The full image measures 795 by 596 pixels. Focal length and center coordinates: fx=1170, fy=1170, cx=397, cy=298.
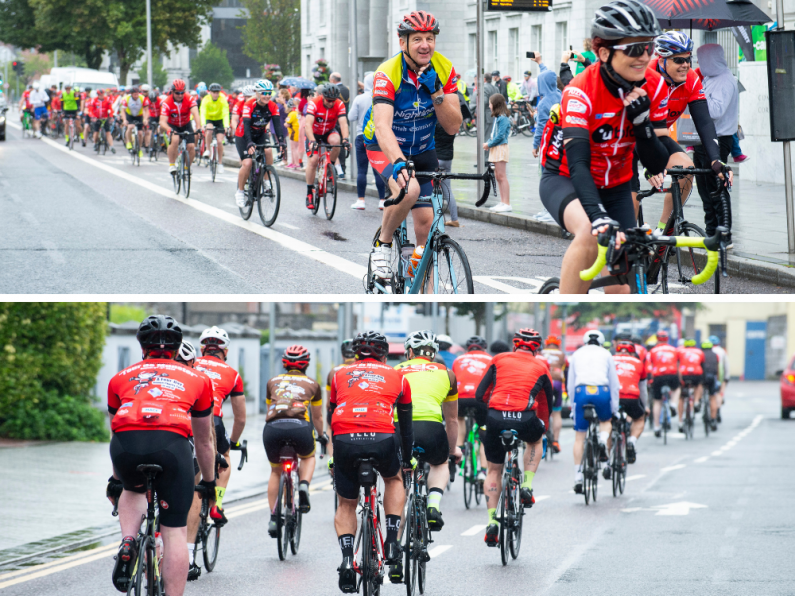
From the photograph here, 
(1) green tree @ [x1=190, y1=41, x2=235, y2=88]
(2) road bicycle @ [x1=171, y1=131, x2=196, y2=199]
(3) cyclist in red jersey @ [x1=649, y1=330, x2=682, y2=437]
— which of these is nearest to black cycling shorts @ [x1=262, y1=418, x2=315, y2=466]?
(2) road bicycle @ [x1=171, y1=131, x2=196, y2=199]

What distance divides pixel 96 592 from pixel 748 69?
1779 cm

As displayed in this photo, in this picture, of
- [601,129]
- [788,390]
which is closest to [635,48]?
[601,129]

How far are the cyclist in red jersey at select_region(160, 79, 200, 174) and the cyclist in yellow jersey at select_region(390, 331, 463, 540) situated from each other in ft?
39.3

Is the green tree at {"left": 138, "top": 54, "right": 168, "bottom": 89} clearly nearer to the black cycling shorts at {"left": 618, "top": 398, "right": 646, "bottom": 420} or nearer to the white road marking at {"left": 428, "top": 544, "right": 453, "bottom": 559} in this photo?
the black cycling shorts at {"left": 618, "top": 398, "right": 646, "bottom": 420}

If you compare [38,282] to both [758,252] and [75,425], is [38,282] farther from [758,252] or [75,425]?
[758,252]

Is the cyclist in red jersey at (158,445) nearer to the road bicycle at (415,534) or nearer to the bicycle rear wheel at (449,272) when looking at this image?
the road bicycle at (415,534)

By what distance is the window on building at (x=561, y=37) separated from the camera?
4644cm

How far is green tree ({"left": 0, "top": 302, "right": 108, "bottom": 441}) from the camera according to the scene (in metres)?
15.1

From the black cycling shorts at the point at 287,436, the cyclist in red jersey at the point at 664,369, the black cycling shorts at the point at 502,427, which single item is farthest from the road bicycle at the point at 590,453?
the cyclist in red jersey at the point at 664,369

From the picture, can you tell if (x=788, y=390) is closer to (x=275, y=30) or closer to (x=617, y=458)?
(x=617, y=458)

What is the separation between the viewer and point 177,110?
2081cm

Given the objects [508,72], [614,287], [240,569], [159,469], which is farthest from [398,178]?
[508,72]

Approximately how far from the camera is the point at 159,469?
6.17 metres

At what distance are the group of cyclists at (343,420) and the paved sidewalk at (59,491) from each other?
5.34 feet
